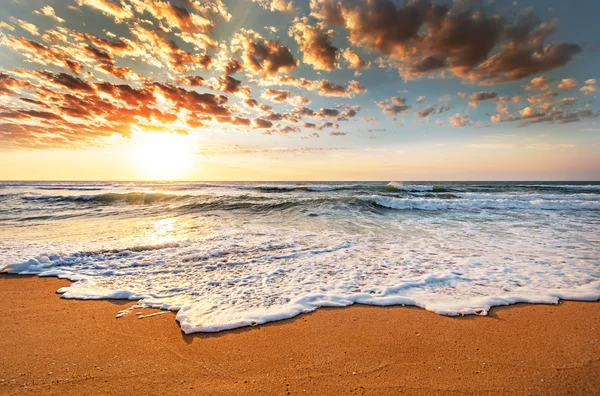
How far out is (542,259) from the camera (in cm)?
547

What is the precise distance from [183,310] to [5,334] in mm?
1827

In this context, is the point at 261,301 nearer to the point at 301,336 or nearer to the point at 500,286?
the point at 301,336

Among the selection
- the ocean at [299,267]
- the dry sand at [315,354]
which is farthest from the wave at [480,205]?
the dry sand at [315,354]

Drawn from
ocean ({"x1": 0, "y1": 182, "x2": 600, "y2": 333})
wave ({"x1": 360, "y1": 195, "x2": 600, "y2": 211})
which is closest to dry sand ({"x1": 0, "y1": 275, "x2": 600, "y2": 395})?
ocean ({"x1": 0, "y1": 182, "x2": 600, "y2": 333})

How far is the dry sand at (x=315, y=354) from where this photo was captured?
7.14 feet

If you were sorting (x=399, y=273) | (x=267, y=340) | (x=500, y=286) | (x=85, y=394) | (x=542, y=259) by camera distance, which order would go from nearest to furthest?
(x=85, y=394), (x=267, y=340), (x=500, y=286), (x=399, y=273), (x=542, y=259)

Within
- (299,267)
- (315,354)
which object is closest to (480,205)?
(299,267)

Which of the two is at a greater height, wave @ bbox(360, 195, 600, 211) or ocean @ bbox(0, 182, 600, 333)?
ocean @ bbox(0, 182, 600, 333)

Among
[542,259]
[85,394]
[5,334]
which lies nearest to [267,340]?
[85,394]

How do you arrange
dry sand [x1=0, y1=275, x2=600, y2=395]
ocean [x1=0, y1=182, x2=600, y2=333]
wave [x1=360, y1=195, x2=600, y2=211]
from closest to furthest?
1. dry sand [x1=0, y1=275, x2=600, y2=395]
2. ocean [x1=0, y1=182, x2=600, y2=333]
3. wave [x1=360, y1=195, x2=600, y2=211]

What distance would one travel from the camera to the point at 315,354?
101 inches

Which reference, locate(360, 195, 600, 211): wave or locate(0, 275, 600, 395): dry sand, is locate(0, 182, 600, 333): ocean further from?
locate(360, 195, 600, 211): wave

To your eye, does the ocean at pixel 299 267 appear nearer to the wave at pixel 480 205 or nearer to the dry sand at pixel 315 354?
the dry sand at pixel 315 354

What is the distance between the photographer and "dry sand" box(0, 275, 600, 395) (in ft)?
7.14
